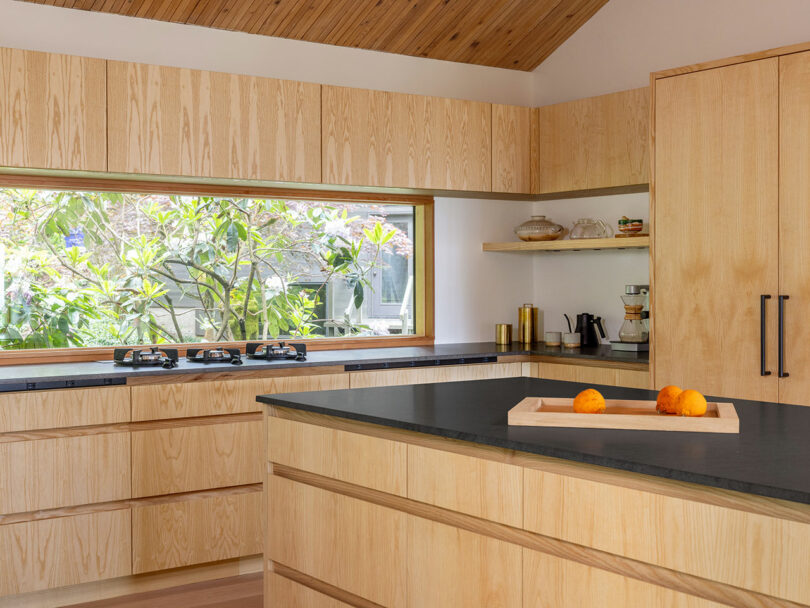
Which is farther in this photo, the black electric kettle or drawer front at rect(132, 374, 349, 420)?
the black electric kettle

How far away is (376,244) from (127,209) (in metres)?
1.44

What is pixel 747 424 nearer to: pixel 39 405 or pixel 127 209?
pixel 39 405

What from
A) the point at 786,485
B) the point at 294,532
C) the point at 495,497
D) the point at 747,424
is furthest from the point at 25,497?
the point at 786,485

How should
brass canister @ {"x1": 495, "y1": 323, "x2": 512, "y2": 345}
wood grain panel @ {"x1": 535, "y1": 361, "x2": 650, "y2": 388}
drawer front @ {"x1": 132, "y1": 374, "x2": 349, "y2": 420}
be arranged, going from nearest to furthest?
1. drawer front @ {"x1": 132, "y1": 374, "x2": 349, "y2": 420}
2. wood grain panel @ {"x1": 535, "y1": 361, "x2": 650, "y2": 388}
3. brass canister @ {"x1": 495, "y1": 323, "x2": 512, "y2": 345}

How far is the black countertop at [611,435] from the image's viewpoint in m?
1.75

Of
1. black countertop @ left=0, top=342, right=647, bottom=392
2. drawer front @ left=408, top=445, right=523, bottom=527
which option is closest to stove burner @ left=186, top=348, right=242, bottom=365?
black countertop @ left=0, top=342, right=647, bottom=392

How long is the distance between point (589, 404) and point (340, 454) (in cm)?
74

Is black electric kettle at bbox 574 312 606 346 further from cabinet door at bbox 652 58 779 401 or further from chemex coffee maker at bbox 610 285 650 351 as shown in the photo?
cabinet door at bbox 652 58 779 401

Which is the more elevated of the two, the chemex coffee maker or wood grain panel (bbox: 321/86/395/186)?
wood grain panel (bbox: 321/86/395/186)

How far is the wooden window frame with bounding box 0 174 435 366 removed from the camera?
13.7ft

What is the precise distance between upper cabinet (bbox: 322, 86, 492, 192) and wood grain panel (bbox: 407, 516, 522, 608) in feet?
8.18

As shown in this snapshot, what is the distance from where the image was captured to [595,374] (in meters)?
4.60

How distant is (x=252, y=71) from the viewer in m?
4.69

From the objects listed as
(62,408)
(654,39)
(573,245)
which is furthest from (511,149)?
(62,408)
